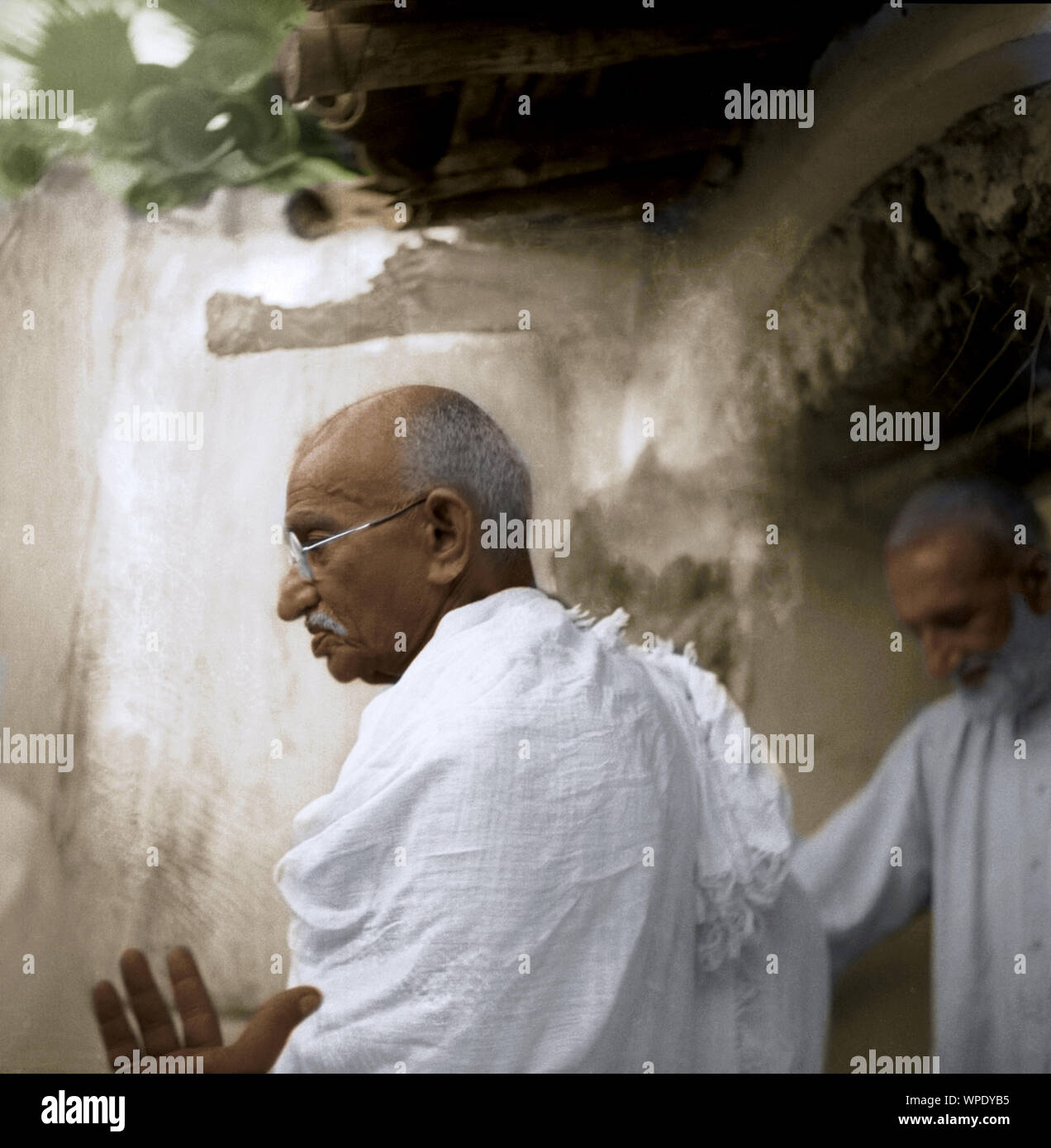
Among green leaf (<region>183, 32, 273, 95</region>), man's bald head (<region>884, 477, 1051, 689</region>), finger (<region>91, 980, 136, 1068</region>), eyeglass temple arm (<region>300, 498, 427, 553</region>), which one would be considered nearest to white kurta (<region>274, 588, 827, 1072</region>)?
eyeglass temple arm (<region>300, 498, 427, 553</region>)

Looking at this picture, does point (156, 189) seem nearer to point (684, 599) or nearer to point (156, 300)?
point (156, 300)

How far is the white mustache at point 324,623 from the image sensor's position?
276cm

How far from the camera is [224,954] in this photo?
2760 millimetres

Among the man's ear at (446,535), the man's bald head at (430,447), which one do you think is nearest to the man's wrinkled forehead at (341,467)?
the man's bald head at (430,447)

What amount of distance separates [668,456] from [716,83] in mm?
801

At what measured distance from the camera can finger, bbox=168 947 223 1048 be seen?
2.72m

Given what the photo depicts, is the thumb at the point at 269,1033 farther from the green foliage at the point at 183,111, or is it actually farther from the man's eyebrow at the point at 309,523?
the green foliage at the point at 183,111

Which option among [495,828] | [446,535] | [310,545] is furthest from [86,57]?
[495,828]

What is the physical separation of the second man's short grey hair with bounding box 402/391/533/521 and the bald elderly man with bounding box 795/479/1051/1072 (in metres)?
0.78

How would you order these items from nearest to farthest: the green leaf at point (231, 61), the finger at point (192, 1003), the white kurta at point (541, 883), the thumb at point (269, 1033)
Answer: the white kurta at point (541, 883) → the thumb at point (269, 1033) → the finger at point (192, 1003) → the green leaf at point (231, 61)

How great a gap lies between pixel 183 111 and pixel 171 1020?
6.17 feet
